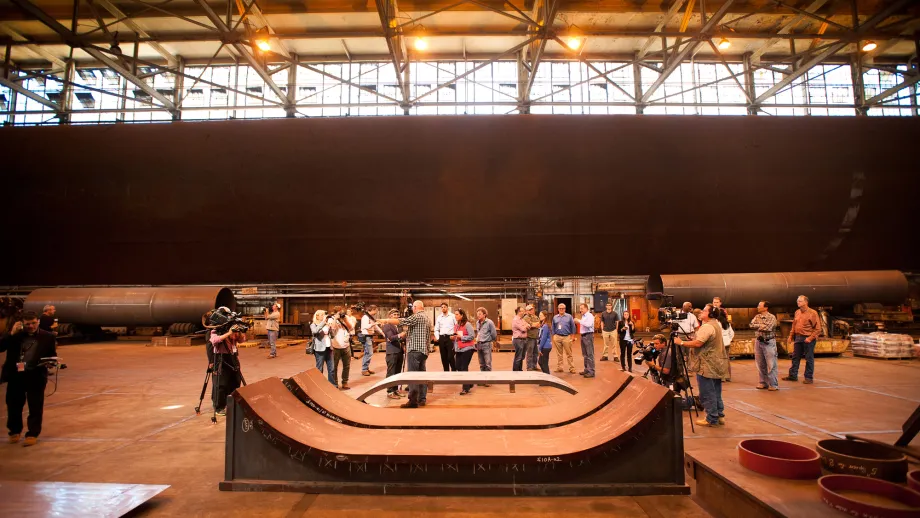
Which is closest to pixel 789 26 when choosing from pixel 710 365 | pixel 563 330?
pixel 563 330

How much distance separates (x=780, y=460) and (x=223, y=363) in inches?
264

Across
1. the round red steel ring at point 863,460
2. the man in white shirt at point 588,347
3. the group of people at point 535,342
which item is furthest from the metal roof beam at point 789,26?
the round red steel ring at point 863,460

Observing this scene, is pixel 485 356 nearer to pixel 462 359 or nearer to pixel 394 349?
pixel 462 359

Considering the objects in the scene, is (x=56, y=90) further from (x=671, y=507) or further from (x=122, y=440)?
(x=671, y=507)

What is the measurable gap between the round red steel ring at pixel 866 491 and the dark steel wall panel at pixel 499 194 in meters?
1.23

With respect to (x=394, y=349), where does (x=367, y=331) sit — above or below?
above

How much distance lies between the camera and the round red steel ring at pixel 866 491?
1.76 m

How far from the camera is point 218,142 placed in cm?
272

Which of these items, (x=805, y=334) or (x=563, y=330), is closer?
(x=805, y=334)

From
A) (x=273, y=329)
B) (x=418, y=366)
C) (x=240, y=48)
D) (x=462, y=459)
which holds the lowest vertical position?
(x=418, y=366)

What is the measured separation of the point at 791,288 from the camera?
13.1 m

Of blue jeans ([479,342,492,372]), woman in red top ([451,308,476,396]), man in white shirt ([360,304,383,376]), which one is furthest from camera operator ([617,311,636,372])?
man in white shirt ([360,304,383,376])

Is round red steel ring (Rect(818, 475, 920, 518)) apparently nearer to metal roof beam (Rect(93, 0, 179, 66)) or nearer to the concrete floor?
the concrete floor

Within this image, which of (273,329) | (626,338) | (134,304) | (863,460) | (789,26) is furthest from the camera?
(134,304)
